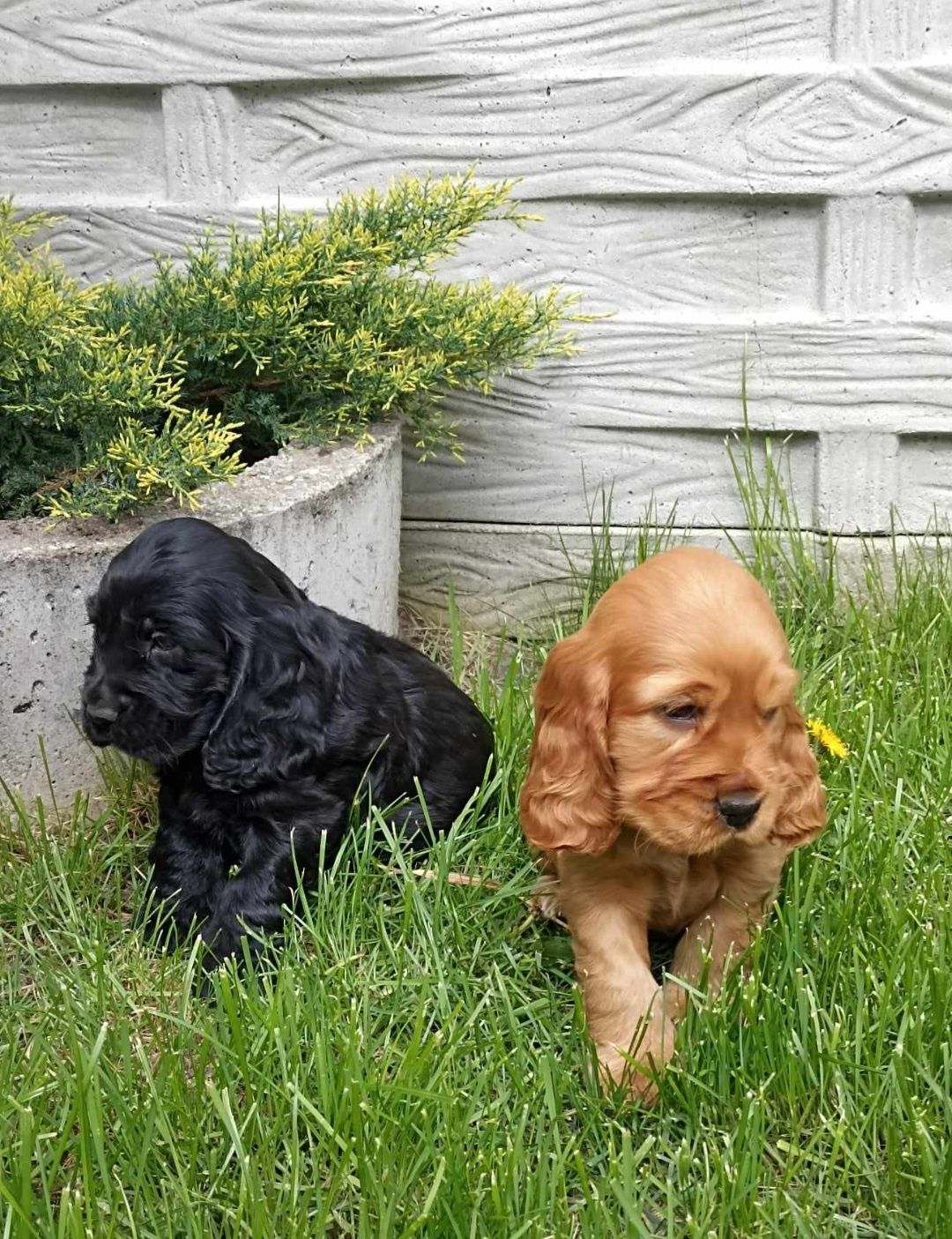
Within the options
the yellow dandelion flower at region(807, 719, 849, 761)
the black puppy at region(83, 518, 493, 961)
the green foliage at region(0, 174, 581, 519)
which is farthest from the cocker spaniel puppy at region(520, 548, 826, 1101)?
the green foliage at region(0, 174, 581, 519)

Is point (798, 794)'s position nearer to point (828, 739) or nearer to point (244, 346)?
point (828, 739)

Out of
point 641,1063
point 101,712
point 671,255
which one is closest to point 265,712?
point 101,712

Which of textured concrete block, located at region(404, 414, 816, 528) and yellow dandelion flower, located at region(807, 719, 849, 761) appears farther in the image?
textured concrete block, located at region(404, 414, 816, 528)

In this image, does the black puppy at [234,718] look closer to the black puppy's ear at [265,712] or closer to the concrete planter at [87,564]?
the black puppy's ear at [265,712]

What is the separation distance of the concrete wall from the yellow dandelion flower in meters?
1.08

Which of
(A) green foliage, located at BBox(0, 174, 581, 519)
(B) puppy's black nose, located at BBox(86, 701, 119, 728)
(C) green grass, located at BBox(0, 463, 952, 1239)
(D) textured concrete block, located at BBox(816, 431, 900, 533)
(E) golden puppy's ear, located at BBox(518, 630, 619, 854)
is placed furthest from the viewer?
(D) textured concrete block, located at BBox(816, 431, 900, 533)

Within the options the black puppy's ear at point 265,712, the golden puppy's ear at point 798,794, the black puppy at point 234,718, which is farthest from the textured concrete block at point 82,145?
the golden puppy's ear at point 798,794

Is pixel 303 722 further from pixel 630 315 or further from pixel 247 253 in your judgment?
pixel 630 315

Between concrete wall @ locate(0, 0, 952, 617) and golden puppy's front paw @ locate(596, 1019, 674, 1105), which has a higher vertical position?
concrete wall @ locate(0, 0, 952, 617)

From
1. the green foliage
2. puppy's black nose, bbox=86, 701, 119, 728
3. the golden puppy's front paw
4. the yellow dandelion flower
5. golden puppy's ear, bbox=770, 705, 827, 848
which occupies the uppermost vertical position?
the green foliage

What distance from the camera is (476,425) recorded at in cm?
410

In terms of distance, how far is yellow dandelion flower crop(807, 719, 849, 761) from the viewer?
3.07 metres

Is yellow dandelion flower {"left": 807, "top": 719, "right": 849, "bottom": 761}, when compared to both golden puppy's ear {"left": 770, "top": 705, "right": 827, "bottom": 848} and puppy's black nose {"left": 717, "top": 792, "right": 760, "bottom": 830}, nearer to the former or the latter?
golden puppy's ear {"left": 770, "top": 705, "right": 827, "bottom": 848}

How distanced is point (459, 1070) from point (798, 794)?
772 millimetres
